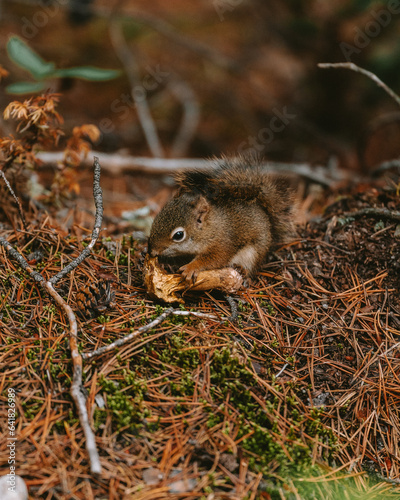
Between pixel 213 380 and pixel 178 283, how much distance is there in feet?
2.14

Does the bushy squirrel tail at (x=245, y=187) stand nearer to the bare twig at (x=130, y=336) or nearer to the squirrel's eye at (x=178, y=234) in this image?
the squirrel's eye at (x=178, y=234)

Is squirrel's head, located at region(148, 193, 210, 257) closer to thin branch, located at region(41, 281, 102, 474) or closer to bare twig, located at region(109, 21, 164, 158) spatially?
thin branch, located at region(41, 281, 102, 474)

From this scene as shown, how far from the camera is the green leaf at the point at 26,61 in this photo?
129 inches

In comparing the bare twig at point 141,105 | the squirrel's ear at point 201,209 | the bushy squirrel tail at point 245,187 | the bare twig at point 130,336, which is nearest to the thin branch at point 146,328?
the bare twig at point 130,336

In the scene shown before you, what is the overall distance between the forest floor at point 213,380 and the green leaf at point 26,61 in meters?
1.20

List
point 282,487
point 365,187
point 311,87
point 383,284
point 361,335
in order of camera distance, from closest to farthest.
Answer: point 282,487, point 361,335, point 383,284, point 365,187, point 311,87

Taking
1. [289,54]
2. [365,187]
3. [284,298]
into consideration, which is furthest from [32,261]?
[289,54]

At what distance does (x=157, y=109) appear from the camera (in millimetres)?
6969

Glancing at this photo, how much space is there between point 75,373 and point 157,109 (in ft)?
19.0

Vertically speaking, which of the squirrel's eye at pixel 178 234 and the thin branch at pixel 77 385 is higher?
the squirrel's eye at pixel 178 234

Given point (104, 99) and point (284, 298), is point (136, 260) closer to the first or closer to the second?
point (284, 298)

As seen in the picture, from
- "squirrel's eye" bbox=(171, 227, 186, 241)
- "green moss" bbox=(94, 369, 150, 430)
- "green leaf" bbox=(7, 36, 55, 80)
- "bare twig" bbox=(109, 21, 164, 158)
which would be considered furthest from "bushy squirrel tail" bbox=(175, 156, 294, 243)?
"bare twig" bbox=(109, 21, 164, 158)

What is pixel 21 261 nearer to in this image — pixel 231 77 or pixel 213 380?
pixel 213 380

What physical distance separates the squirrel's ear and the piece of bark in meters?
0.48
